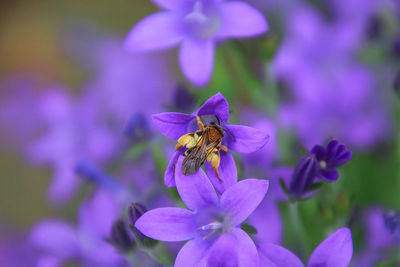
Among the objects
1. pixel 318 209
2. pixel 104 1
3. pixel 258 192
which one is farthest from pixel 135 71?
pixel 258 192

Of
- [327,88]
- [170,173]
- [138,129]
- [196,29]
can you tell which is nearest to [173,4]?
[196,29]

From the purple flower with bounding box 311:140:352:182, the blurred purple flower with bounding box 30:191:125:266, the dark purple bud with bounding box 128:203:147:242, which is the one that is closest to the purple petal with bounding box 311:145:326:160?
the purple flower with bounding box 311:140:352:182

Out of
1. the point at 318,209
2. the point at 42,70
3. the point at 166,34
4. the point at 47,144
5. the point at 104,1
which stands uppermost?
the point at 104,1

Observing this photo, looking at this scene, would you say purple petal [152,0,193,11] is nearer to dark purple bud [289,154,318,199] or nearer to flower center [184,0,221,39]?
flower center [184,0,221,39]

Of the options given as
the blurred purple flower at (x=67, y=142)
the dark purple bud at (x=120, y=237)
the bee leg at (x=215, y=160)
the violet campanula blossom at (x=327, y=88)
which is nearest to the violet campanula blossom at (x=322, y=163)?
the bee leg at (x=215, y=160)

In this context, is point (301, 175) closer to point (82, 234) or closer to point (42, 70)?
point (82, 234)
